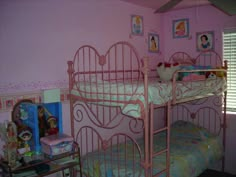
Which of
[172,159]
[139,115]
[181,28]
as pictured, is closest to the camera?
[139,115]

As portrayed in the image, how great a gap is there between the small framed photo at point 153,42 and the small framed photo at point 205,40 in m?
0.64

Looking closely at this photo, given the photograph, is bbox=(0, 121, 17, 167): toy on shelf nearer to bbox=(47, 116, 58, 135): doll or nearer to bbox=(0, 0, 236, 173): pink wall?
bbox=(0, 0, 236, 173): pink wall

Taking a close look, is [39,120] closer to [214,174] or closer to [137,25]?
[137,25]

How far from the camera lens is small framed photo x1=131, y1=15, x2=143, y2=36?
362 cm

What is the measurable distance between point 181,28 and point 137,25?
0.84m

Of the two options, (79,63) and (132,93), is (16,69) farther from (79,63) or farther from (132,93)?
(132,93)

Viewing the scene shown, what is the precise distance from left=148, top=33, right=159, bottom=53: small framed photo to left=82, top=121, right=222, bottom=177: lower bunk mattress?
4.13ft

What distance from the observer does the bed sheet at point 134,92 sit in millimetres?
2021

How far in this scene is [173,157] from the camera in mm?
2814

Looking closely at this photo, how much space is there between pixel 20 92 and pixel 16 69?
0.71ft

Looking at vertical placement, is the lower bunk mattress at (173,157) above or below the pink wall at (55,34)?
below

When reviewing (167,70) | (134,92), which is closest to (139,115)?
(134,92)

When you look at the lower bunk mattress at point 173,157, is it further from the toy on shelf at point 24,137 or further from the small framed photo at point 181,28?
the small framed photo at point 181,28

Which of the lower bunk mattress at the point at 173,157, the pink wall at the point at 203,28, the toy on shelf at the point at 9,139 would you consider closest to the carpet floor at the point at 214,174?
the pink wall at the point at 203,28
